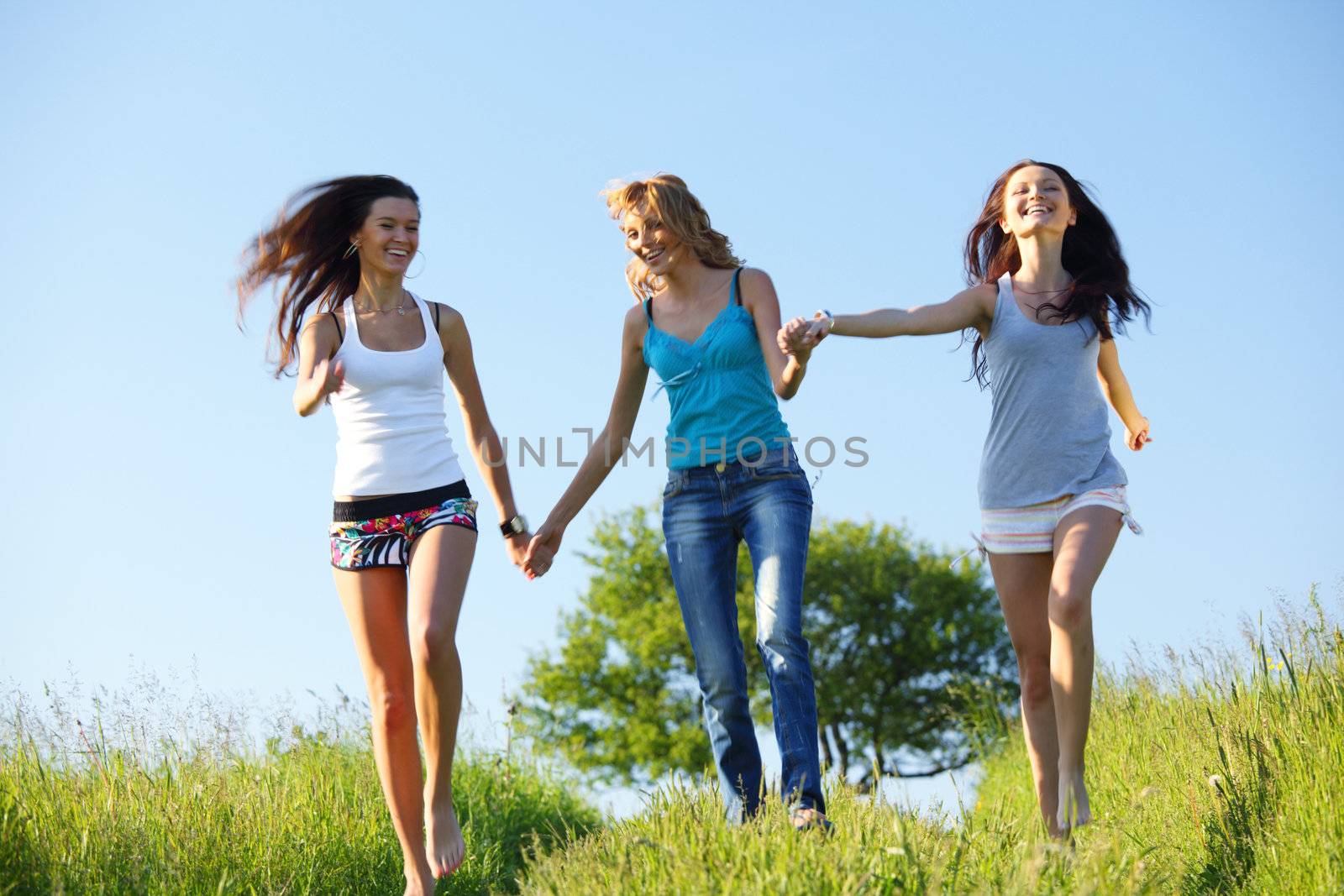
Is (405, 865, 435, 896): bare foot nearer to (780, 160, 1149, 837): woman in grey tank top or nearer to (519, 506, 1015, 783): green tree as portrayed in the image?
(780, 160, 1149, 837): woman in grey tank top

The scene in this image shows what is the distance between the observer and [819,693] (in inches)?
920

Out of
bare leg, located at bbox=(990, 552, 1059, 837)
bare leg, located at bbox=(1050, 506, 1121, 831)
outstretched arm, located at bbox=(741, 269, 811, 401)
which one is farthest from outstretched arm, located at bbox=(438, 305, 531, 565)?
bare leg, located at bbox=(1050, 506, 1121, 831)

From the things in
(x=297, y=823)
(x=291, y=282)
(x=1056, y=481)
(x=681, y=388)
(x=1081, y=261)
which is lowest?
(x=297, y=823)

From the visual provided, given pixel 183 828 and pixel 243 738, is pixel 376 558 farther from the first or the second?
pixel 243 738

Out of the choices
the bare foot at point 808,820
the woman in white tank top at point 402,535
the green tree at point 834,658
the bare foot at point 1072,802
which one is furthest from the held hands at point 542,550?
the green tree at point 834,658

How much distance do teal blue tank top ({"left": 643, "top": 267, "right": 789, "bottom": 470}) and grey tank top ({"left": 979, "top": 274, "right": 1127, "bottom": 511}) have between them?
94 centimetres

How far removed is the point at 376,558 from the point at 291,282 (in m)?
1.43

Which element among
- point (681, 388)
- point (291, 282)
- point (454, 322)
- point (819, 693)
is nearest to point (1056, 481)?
point (681, 388)

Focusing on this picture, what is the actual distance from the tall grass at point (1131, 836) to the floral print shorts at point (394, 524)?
1.35 meters

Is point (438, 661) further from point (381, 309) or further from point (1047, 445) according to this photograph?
point (1047, 445)

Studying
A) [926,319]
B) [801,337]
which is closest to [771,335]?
[801,337]

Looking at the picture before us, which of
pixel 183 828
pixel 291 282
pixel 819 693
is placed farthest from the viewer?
pixel 819 693

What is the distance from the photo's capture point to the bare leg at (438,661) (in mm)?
4930

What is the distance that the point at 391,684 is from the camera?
5113 mm
